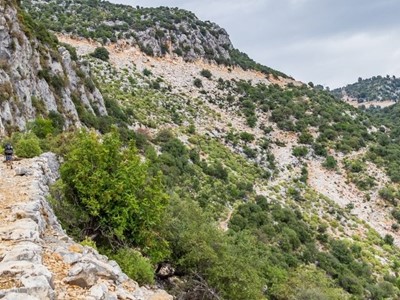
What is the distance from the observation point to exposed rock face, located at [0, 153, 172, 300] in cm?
644

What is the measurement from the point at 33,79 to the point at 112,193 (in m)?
22.8

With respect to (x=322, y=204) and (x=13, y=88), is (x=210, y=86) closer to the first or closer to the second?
(x=322, y=204)

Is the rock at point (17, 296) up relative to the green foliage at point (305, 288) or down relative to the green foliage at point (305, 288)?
up

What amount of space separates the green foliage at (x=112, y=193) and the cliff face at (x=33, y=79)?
1326 cm

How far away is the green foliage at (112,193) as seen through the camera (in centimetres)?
1400

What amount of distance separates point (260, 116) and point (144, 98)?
1882 centimetres

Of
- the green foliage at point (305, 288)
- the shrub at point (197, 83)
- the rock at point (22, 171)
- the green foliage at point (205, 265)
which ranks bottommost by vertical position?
the green foliage at point (305, 288)

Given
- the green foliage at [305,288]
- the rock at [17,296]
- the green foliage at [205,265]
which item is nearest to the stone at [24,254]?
the rock at [17,296]

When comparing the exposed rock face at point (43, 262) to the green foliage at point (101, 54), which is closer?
the exposed rock face at point (43, 262)

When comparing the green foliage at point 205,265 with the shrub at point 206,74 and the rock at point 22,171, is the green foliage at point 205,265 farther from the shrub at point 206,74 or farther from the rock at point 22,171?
the shrub at point 206,74

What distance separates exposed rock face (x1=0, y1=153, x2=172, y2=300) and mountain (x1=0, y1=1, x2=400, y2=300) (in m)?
0.35

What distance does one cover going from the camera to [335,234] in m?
42.8

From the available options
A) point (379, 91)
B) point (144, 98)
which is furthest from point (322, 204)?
point (379, 91)

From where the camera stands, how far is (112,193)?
45.8ft
